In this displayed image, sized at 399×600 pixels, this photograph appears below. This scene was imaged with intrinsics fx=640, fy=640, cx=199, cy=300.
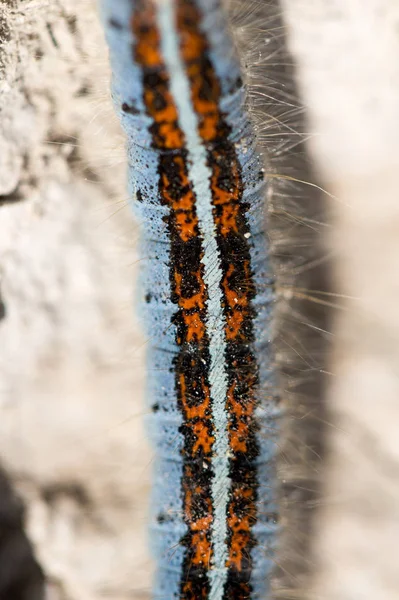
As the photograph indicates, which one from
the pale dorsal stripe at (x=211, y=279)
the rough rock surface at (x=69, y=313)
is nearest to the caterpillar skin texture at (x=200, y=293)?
the pale dorsal stripe at (x=211, y=279)

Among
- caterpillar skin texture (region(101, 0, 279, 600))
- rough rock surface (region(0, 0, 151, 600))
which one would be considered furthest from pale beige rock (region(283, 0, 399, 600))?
rough rock surface (region(0, 0, 151, 600))

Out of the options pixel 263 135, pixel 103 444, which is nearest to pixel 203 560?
pixel 103 444

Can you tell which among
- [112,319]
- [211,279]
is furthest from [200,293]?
[112,319]

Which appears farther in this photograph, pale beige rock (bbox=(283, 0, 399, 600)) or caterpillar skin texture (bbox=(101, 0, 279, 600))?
pale beige rock (bbox=(283, 0, 399, 600))

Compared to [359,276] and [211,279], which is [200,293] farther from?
[359,276]

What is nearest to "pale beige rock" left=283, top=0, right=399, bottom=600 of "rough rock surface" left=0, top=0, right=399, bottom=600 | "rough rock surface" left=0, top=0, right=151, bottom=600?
"rough rock surface" left=0, top=0, right=399, bottom=600

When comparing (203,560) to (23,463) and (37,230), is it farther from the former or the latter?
(37,230)

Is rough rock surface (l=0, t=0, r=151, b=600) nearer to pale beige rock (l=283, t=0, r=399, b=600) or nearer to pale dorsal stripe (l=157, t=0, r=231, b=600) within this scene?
pale dorsal stripe (l=157, t=0, r=231, b=600)

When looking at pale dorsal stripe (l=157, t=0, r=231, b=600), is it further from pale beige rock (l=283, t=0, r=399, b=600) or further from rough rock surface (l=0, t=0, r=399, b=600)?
pale beige rock (l=283, t=0, r=399, b=600)
